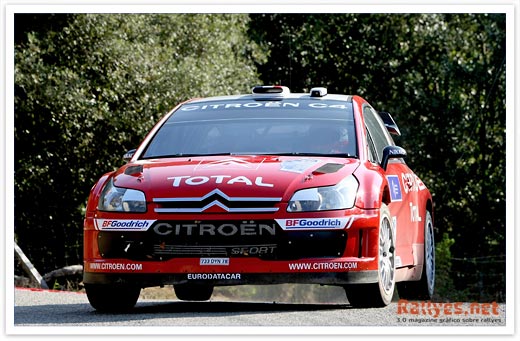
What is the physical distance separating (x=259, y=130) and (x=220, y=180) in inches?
50.2

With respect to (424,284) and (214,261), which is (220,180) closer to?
(214,261)

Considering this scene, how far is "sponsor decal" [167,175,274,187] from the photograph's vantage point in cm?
789

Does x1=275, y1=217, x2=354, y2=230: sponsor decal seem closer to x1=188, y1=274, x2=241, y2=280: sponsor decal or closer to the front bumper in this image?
the front bumper

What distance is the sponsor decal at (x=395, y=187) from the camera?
8875 millimetres

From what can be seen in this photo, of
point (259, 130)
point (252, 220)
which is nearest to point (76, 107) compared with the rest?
point (259, 130)

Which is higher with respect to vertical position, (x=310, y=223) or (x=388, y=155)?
(x=388, y=155)

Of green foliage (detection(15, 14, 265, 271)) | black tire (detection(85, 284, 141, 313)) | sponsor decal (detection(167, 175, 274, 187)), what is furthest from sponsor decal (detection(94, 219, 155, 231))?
green foliage (detection(15, 14, 265, 271))

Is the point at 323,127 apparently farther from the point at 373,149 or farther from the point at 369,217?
the point at 369,217

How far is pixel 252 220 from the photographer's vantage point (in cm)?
776

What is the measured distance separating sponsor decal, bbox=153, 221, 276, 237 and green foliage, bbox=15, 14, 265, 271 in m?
13.1
